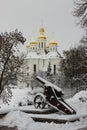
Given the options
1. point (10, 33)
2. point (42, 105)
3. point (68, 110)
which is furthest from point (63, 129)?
point (10, 33)

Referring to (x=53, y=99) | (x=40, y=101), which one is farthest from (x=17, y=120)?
(x=40, y=101)

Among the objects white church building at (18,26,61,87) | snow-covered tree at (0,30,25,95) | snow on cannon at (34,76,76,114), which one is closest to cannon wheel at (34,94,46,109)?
snow on cannon at (34,76,76,114)

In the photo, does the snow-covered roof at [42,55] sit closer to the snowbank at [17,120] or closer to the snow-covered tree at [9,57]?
the snow-covered tree at [9,57]

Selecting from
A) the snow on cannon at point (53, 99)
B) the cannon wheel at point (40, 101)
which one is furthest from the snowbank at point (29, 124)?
the cannon wheel at point (40, 101)

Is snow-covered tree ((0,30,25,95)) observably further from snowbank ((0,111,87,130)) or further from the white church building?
the white church building

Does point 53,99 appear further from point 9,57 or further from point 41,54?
point 41,54

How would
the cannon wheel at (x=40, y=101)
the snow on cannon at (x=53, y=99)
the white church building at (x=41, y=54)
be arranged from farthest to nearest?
the white church building at (x=41, y=54) < the cannon wheel at (x=40, y=101) < the snow on cannon at (x=53, y=99)

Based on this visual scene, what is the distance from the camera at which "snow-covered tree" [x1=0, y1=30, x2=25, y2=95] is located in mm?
17875

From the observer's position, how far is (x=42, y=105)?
17422 millimetres

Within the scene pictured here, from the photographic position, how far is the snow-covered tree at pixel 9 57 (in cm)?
1788

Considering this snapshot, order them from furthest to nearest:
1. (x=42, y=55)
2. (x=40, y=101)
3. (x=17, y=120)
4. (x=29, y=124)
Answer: (x=42, y=55), (x=40, y=101), (x=17, y=120), (x=29, y=124)

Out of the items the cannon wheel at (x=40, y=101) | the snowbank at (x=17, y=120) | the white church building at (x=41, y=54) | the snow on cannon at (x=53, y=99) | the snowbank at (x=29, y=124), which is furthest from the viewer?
the white church building at (x=41, y=54)

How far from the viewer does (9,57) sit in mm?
18000

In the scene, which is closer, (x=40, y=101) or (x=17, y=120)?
(x=17, y=120)
